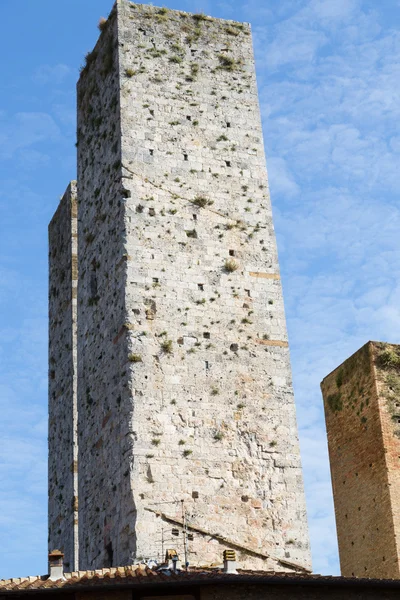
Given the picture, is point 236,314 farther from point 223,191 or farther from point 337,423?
point 337,423

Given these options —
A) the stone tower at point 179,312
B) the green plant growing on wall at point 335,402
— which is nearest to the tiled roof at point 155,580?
the stone tower at point 179,312

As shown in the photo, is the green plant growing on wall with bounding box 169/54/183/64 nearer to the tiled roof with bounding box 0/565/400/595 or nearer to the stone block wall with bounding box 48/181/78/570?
the stone block wall with bounding box 48/181/78/570

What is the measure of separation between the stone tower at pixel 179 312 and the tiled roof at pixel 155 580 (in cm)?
188

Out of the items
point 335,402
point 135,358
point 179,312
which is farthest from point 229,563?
point 335,402

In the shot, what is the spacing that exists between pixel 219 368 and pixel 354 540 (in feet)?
22.4

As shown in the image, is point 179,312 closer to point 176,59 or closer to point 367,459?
point 176,59

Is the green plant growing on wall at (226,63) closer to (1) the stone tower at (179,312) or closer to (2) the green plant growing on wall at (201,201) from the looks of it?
(1) the stone tower at (179,312)

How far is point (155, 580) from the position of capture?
17.4m

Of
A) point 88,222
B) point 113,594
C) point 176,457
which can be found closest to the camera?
point 113,594

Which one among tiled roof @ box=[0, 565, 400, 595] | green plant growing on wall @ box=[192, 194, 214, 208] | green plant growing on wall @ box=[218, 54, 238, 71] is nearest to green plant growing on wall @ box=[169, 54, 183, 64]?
green plant growing on wall @ box=[218, 54, 238, 71]

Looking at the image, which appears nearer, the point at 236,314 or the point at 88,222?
the point at 236,314

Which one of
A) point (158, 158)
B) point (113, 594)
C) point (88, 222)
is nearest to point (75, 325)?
point (88, 222)

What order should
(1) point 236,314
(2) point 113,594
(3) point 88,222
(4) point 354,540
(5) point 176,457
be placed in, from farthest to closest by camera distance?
(4) point 354,540
(3) point 88,222
(1) point 236,314
(5) point 176,457
(2) point 113,594

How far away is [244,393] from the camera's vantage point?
2212 cm
